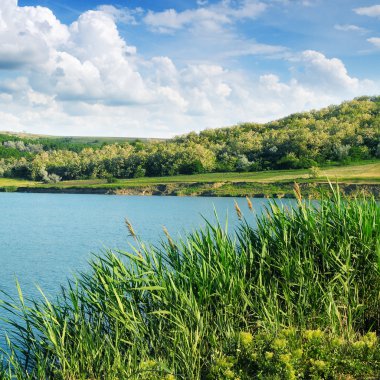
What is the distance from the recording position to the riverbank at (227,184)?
6894 centimetres

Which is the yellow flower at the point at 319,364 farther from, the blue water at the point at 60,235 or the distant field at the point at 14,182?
the distant field at the point at 14,182

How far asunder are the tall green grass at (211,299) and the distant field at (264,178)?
54785mm

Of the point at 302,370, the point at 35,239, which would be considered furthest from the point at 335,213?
the point at 35,239

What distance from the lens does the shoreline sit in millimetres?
68800

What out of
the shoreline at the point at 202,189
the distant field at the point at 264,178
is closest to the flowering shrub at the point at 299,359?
the shoreline at the point at 202,189

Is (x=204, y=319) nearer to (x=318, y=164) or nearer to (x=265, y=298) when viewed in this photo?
→ (x=265, y=298)

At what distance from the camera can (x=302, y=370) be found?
702 centimetres

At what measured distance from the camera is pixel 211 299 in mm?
8781

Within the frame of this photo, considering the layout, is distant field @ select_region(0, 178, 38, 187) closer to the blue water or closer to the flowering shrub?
the blue water

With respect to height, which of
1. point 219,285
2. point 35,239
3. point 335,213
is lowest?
point 35,239

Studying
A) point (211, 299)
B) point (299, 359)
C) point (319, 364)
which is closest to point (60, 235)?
point (211, 299)

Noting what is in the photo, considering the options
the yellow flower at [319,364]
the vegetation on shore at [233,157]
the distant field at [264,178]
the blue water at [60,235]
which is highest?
the vegetation on shore at [233,157]

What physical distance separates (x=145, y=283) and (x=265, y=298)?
208 centimetres

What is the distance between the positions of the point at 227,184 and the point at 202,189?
4.17 m
